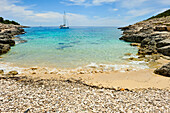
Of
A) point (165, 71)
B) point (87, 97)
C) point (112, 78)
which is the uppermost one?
point (165, 71)

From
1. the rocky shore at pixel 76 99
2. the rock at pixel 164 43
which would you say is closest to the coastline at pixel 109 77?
the rocky shore at pixel 76 99

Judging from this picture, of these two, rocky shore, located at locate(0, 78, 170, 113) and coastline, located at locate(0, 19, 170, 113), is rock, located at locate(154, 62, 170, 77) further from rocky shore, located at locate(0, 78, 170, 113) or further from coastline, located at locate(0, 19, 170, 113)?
rocky shore, located at locate(0, 78, 170, 113)

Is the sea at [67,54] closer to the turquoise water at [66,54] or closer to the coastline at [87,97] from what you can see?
the turquoise water at [66,54]

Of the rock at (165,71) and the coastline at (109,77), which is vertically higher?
the rock at (165,71)

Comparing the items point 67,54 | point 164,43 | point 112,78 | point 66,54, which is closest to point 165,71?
point 112,78

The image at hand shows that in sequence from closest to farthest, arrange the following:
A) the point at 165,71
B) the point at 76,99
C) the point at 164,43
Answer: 1. the point at 76,99
2. the point at 165,71
3. the point at 164,43

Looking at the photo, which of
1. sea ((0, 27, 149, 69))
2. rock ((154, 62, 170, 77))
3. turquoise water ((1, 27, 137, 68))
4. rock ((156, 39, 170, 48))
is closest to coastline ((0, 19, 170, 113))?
rock ((154, 62, 170, 77))

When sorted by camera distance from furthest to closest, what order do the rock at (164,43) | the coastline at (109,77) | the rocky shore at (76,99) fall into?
the rock at (164,43), the coastline at (109,77), the rocky shore at (76,99)

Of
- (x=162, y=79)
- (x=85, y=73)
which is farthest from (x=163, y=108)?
(x=85, y=73)

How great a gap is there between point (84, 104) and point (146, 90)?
4874 mm

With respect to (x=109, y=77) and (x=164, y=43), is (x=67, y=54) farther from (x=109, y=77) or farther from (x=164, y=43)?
(x=164, y=43)

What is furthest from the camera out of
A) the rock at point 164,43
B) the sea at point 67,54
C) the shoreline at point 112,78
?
the rock at point 164,43

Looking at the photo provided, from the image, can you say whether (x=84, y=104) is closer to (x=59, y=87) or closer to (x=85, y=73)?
(x=59, y=87)

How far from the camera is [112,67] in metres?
13.9
